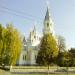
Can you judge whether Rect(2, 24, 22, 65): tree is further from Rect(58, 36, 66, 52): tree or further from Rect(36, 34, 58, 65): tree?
Rect(58, 36, 66, 52): tree

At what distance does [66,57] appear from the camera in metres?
80.7

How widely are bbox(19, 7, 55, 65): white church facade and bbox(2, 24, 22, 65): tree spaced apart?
37.3 meters

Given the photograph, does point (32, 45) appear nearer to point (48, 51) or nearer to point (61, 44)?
point (61, 44)

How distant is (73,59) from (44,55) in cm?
1180

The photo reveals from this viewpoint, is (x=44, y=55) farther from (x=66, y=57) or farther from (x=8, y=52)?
(x=8, y=52)

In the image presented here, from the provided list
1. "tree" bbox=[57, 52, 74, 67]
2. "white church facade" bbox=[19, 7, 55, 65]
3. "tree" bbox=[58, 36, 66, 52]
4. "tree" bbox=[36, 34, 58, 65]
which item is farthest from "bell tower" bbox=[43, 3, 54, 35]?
"tree" bbox=[36, 34, 58, 65]

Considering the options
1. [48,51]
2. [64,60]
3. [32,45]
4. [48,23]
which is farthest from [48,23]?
[48,51]

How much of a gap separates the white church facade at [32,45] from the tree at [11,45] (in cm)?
3729

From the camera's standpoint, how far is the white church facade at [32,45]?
103m

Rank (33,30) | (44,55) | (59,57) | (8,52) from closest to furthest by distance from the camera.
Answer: (8,52) < (44,55) < (59,57) < (33,30)

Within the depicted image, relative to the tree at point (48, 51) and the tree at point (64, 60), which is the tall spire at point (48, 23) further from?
the tree at point (48, 51)

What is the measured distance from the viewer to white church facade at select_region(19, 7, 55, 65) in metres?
103

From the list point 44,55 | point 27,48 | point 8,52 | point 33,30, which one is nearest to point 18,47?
point 8,52

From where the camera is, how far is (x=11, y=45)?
60.8m
